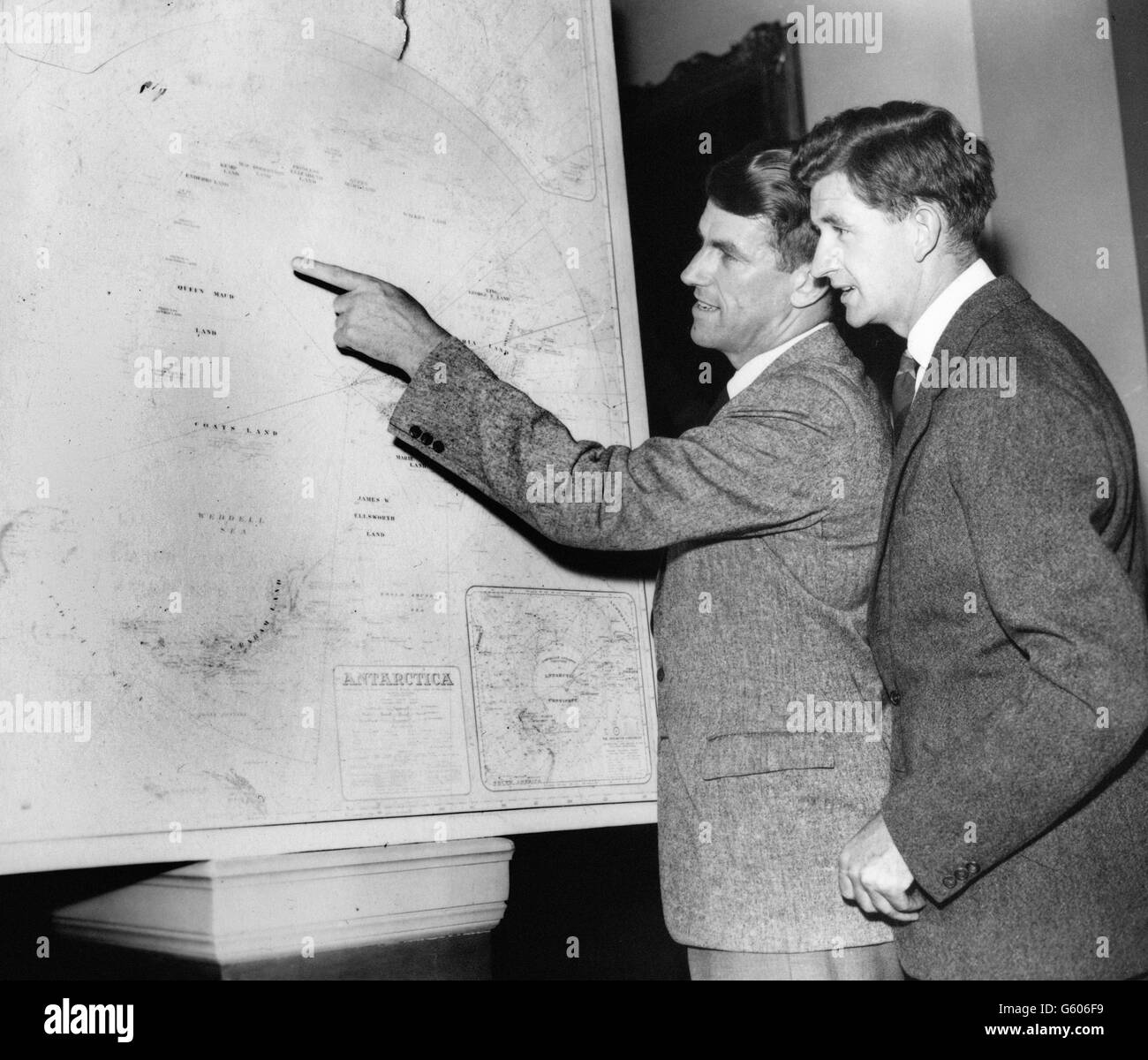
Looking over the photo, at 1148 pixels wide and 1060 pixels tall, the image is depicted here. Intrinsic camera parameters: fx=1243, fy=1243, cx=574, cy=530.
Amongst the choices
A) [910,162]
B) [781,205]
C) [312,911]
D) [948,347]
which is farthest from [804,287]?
[312,911]

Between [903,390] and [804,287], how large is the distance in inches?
7.5

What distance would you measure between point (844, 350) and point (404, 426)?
1.71 ft

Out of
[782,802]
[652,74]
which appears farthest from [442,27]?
[652,74]

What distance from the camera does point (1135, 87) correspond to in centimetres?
193

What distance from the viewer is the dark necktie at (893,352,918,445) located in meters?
1.42

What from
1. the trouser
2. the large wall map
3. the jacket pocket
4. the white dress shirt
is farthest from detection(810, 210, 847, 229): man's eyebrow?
the trouser

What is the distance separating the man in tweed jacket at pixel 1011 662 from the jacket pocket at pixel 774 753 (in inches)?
4.4

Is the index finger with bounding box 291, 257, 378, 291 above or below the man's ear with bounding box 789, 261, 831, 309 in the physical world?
above

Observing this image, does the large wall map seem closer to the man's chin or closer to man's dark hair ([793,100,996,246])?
the man's chin

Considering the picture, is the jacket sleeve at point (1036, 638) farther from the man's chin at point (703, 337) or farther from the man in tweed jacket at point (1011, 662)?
the man's chin at point (703, 337)

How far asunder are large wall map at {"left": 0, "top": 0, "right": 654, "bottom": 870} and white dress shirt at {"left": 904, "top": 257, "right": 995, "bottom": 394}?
1.66 feet

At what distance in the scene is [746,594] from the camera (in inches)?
55.3

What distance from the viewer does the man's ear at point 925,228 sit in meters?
1.29

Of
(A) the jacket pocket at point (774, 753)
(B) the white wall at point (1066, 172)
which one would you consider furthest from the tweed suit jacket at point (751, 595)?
(B) the white wall at point (1066, 172)
